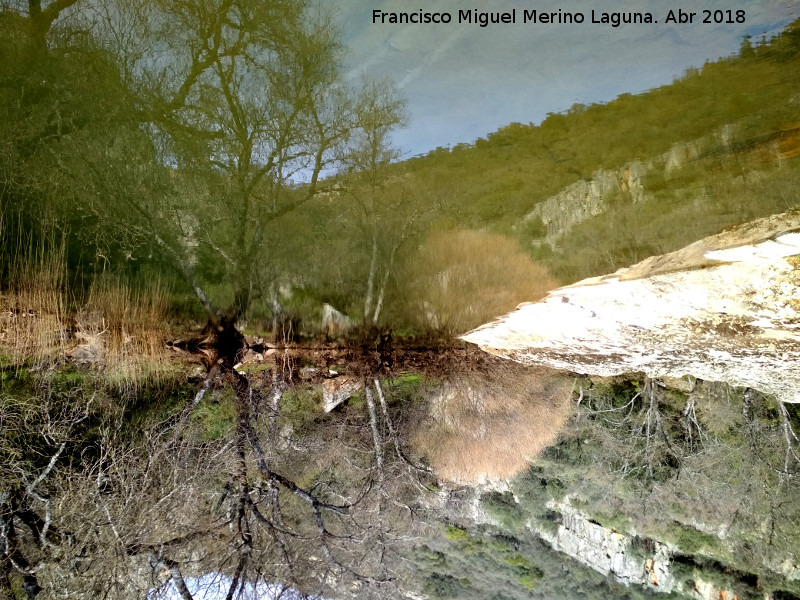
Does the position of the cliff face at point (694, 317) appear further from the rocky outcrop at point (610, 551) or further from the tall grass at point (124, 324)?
the tall grass at point (124, 324)

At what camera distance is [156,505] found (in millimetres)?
3510

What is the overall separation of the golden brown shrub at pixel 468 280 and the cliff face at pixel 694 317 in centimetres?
12

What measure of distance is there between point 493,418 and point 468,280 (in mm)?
1403

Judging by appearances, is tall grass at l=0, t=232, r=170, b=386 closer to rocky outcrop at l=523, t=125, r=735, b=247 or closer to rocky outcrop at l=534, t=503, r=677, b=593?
rocky outcrop at l=523, t=125, r=735, b=247

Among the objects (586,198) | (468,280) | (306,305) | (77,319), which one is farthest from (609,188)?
(77,319)

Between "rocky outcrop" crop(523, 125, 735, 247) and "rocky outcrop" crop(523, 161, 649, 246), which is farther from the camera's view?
"rocky outcrop" crop(523, 161, 649, 246)

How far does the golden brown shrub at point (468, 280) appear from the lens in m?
3.12

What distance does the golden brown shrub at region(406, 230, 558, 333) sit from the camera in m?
3.12

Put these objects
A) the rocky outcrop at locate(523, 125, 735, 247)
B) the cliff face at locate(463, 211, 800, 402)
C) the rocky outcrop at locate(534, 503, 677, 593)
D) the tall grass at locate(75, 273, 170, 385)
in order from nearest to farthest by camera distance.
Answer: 1. the cliff face at locate(463, 211, 800, 402)
2. the rocky outcrop at locate(523, 125, 735, 247)
3. the tall grass at locate(75, 273, 170, 385)
4. the rocky outcrop at locate(534, 503, 677, 593)

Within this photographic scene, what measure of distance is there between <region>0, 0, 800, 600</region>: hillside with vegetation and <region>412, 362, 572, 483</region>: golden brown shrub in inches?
0.9

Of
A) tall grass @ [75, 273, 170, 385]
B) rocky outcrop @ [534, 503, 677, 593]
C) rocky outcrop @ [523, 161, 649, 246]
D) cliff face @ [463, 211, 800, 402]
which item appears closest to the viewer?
cliff face @ [463, 211, 800, 402]

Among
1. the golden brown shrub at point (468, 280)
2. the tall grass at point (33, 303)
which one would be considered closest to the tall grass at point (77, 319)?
the tall grass at point (33, 303)

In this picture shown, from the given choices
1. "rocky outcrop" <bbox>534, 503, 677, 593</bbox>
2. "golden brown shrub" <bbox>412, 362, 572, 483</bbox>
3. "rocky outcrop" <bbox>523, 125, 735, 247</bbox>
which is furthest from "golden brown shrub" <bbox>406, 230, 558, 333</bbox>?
"rocky outcrop" <bbox>534, 503, 677, 593</bbox>

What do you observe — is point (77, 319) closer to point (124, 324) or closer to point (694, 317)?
point (124, 324)
